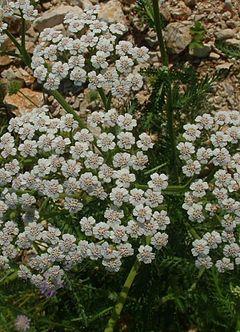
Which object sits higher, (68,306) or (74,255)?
(74,255)

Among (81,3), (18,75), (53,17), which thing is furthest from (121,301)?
(81,3)

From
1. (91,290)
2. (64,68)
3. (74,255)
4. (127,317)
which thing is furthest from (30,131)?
(127,317)

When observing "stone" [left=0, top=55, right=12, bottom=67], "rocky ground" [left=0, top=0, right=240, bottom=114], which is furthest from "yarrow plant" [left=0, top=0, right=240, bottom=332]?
"stone" [left=0, top=55, right=12, bottom=67]

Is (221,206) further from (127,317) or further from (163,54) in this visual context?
(127,317)

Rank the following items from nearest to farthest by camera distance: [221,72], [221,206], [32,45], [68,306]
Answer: [221,206] → [221,72] → [68,306] → [32,45]

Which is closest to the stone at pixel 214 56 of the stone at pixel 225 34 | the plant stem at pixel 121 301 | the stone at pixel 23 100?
the stone at pixel 225 34

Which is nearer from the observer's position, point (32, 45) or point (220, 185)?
point (220, 185)

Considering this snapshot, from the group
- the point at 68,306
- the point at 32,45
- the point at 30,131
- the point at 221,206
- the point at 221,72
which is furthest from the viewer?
the point at 32,45

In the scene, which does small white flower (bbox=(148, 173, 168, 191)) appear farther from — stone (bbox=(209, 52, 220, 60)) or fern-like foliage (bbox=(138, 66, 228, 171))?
stone (bbox=(209, 52, 220, 60))

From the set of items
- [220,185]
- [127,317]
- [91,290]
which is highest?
[220,185]
